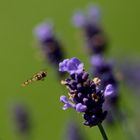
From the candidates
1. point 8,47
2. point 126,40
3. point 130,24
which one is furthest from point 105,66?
point 8,47

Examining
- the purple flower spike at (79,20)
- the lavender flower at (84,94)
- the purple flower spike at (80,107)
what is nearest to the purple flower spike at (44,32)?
the purple flower spike at (79,20)

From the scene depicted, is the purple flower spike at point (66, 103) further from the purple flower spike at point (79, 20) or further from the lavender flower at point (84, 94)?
the purple flower spike at point (79, 20)

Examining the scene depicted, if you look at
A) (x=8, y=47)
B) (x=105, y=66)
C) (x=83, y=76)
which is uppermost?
(x=8, y=47)

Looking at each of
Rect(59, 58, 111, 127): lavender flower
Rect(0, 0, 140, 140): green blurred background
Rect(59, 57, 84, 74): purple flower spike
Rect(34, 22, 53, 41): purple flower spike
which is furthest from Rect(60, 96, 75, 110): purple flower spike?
Rect(0, 0, 140, 140): green blurred background

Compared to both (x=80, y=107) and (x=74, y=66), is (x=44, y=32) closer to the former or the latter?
(x=74, y=66)

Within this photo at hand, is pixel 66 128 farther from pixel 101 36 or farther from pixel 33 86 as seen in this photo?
pixel 33 86
